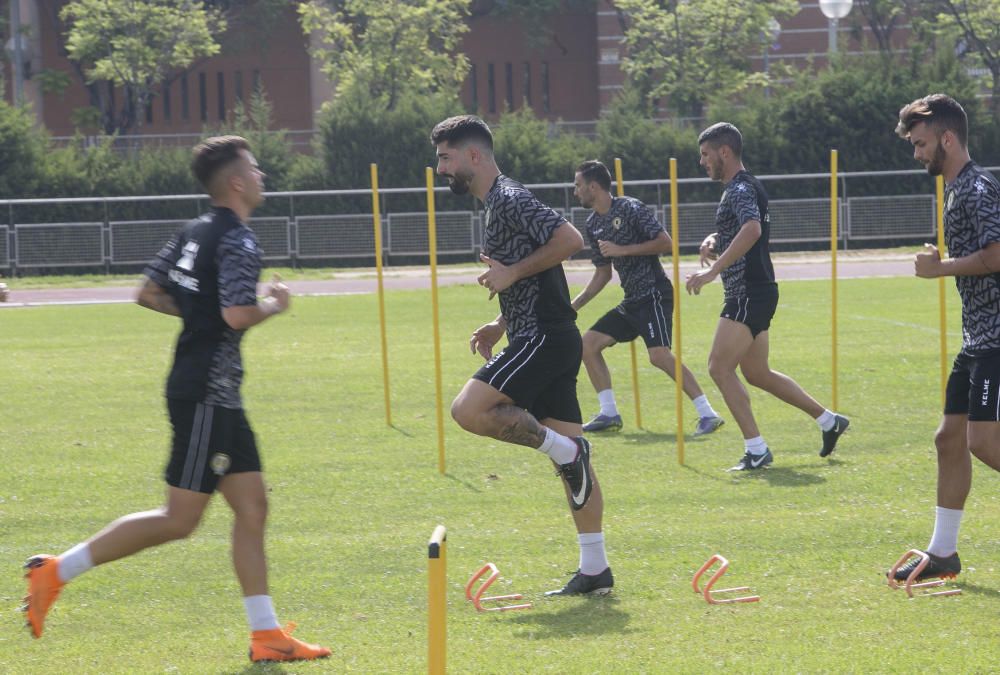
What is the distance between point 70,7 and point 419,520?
41366 millimetres

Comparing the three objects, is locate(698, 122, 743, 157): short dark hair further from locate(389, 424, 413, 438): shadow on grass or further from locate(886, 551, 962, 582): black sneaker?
locate(886, 551, 962, 582): black sneaker

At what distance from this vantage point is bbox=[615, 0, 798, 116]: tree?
147 feet

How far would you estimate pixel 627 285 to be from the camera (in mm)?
11320

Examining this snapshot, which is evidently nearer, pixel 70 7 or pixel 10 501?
pixel 10 501

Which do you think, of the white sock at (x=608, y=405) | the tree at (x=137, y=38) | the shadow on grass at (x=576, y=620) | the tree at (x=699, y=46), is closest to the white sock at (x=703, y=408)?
the white sock at (x=608, y=405)

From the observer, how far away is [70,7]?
149 ft

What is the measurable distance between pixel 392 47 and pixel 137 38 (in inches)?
320

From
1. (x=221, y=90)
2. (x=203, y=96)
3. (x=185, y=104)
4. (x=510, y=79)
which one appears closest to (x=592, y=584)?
(x=221, y=90)

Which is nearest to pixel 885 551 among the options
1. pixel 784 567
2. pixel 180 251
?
pixel 784 567

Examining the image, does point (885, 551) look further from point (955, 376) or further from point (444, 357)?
point (444, 357)

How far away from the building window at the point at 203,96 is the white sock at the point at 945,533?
5303 centimetres

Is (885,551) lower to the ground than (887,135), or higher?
lower

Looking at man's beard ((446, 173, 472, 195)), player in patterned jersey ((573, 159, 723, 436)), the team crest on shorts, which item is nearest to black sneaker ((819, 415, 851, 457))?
player in patterned jersey ((573, 159, 723, 436))

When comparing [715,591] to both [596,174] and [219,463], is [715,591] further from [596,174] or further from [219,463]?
[596,174]
